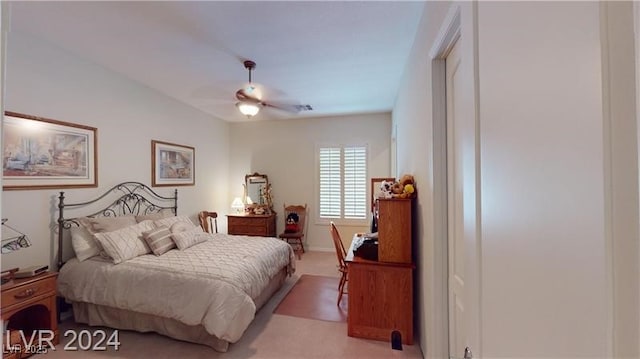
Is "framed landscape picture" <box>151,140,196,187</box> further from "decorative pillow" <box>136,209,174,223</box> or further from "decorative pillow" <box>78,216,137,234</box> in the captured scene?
"decorative pillow" <box>78,216,137,234</box>

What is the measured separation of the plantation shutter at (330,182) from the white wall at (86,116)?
2.36m

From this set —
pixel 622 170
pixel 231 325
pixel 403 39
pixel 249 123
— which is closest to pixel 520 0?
pixel 622 170

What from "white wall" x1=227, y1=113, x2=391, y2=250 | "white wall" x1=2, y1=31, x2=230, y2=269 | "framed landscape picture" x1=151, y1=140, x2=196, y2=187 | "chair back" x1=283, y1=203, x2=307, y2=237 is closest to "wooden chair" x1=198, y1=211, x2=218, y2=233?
"white wall" x1=2, y1=31, x2=230, y2=269

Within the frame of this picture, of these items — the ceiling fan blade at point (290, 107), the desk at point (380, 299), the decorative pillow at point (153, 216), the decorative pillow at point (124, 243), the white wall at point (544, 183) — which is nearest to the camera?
the white wall at point (544, 183)

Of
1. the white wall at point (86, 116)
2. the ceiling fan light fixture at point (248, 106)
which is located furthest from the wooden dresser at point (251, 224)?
the ceiling fan light fixture at point (248, 106)

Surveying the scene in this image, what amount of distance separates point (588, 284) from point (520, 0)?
52 centimetres

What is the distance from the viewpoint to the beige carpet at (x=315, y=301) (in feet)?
9.37

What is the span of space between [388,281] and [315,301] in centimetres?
125

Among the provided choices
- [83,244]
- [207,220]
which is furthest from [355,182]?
[83,244]

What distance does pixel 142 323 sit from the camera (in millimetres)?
2459

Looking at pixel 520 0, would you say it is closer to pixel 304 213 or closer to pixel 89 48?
pixel 89 48

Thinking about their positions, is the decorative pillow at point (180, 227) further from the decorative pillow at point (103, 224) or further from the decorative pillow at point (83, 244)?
the decorative pillow at point (83, 244)

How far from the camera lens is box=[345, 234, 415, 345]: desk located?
2.26 metres

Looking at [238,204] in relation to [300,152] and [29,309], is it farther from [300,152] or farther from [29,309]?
[29,309]
